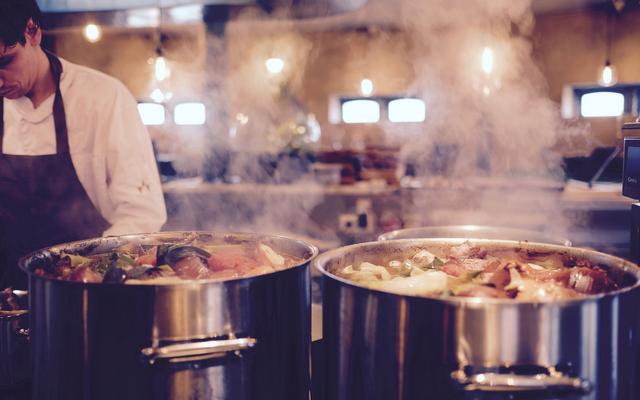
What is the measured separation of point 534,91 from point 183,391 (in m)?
10.5

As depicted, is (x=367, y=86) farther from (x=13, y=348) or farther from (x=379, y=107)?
(x=13, y=348)

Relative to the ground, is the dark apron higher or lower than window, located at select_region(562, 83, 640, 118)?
lower

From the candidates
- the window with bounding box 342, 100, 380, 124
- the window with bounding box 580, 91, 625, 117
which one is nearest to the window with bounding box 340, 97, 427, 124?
the window with bounding box 342, 100, 380, 124

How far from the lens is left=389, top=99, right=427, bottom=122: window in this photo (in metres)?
10.8

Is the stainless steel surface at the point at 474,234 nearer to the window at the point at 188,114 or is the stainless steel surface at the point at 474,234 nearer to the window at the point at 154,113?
the window at the point at 188,114

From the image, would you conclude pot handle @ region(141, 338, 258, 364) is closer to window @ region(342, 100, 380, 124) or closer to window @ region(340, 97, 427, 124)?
window @ region(340, 97, 427, 124)

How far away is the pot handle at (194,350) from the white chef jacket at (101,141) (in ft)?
4.82

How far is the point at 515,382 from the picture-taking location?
0.91 meters

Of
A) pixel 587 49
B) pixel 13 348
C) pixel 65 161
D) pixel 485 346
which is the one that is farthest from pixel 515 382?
pixel 587 49

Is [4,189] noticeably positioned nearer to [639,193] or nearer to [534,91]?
[639,193]

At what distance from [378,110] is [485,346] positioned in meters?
10.5

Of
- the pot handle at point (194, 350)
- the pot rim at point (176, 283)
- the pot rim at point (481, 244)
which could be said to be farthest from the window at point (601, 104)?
the pot handle at point (194, 350)

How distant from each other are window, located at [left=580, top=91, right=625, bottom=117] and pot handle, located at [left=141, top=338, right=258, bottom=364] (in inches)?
397

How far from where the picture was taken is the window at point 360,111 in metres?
11.2
